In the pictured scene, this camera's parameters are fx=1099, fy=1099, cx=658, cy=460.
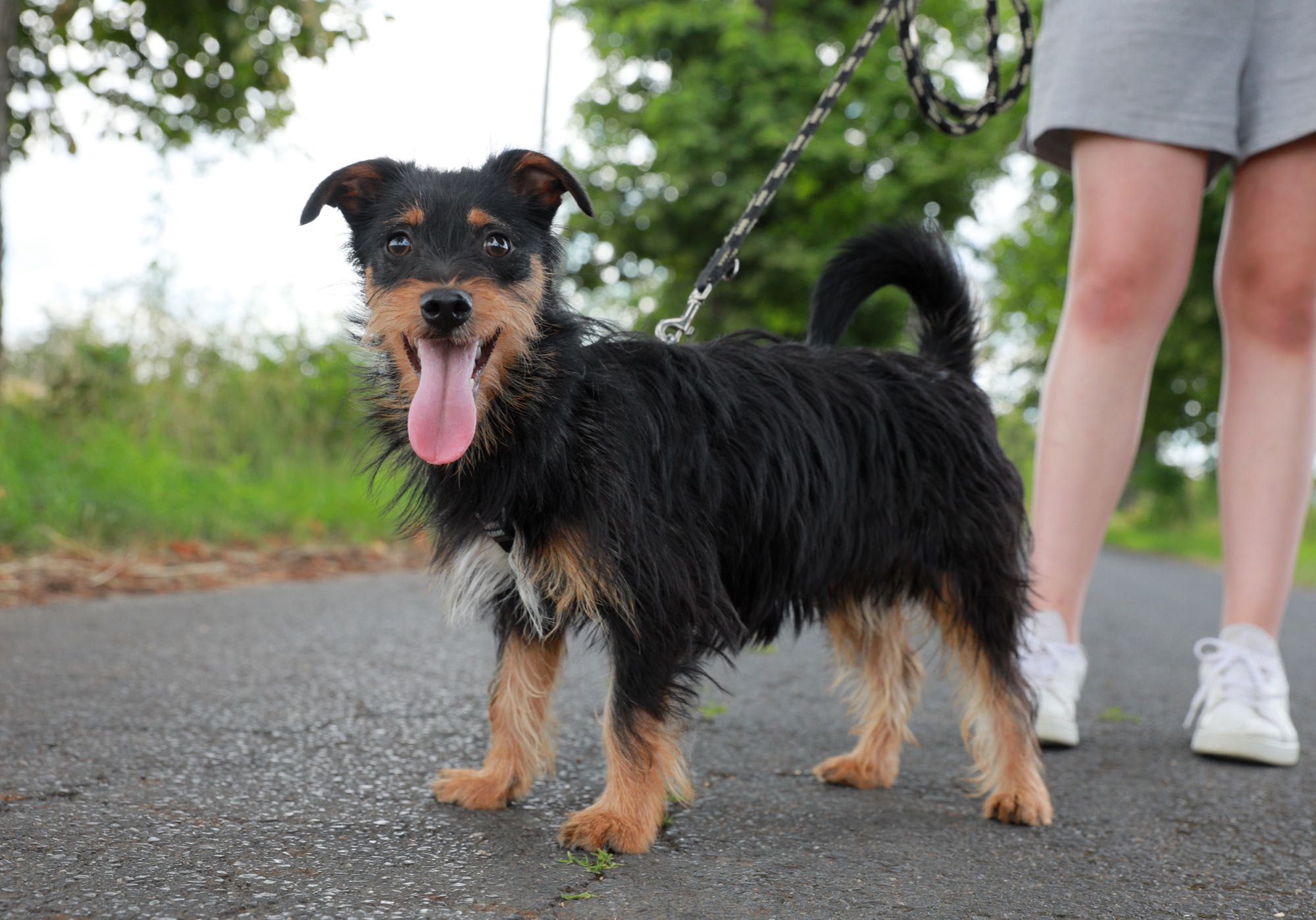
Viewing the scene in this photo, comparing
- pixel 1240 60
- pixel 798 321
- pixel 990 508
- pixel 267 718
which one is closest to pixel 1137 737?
pixel 990 508

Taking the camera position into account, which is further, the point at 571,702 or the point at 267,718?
the point at 571,702

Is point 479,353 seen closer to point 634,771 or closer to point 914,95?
point 634,771

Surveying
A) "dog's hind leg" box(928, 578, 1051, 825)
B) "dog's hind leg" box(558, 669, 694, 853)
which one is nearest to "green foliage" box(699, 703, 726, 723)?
"dog's hind leg" box(928, 578, 1051, 825)

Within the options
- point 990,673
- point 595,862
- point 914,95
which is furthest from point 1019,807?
point 914,95

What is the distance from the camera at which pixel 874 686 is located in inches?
131

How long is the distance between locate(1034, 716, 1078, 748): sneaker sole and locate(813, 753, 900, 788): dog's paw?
68 cm

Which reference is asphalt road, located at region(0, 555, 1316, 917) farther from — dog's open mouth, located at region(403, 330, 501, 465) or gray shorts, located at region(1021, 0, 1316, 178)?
gray shorts, located at region(1021, 0, 1316, 178)

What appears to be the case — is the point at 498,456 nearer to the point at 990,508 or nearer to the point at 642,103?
the point at 990,508

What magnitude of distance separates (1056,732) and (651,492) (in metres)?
1.80

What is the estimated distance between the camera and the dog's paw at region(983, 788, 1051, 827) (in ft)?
9.24

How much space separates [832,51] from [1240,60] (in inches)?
837

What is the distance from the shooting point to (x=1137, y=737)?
12.3 ft

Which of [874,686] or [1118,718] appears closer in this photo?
[874,686]

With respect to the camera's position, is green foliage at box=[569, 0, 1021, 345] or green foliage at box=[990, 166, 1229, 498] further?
green foliage at box=[569, 0, 1021, 345]
